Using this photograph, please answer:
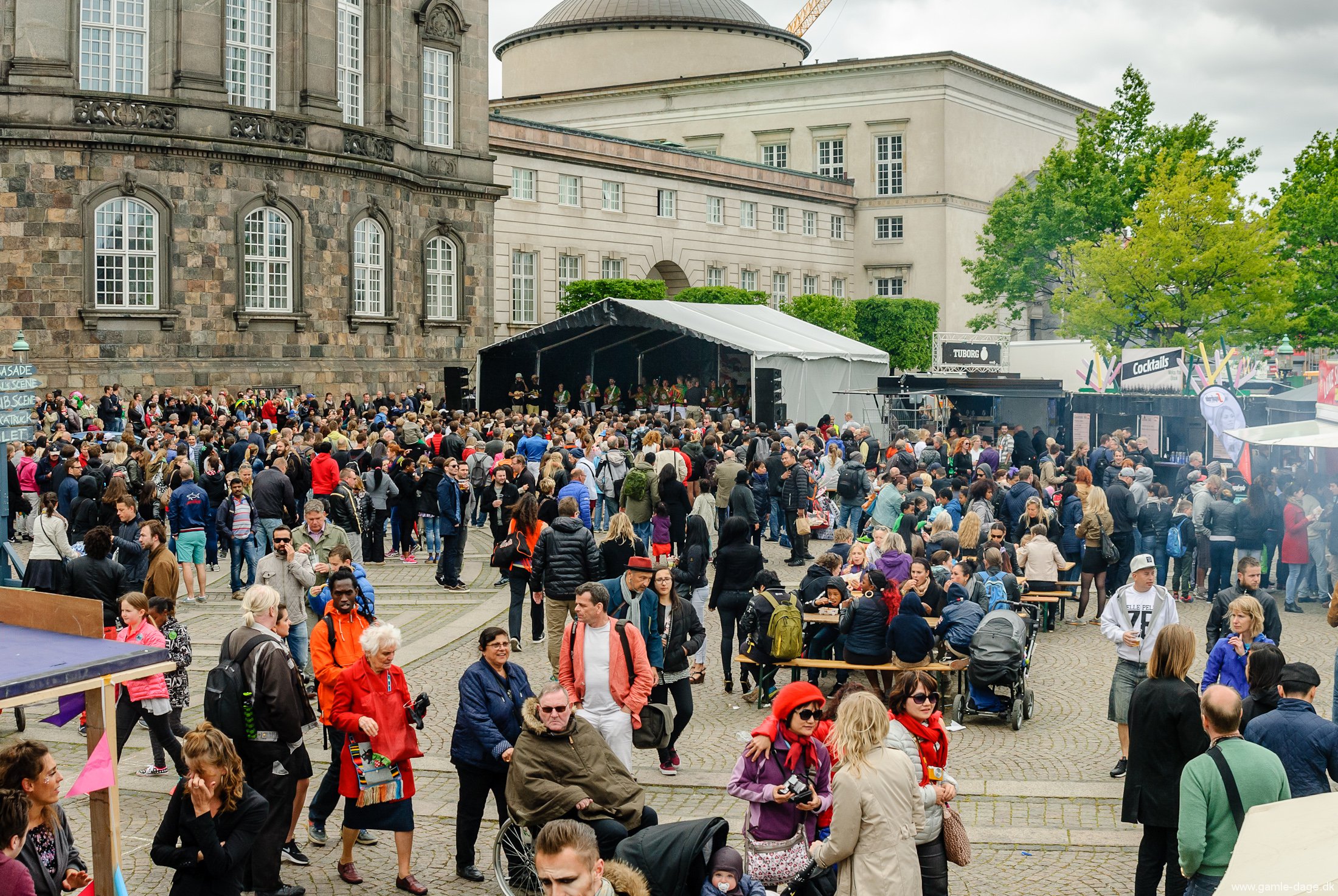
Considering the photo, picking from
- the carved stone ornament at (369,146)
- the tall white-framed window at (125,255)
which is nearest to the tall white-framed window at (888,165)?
the carved stone ornament at (369,146)

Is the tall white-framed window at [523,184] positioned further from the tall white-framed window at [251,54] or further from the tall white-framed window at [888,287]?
the tall white-framed window at [888,287]

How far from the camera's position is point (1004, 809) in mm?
10180

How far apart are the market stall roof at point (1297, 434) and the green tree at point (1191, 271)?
23144 millimetres

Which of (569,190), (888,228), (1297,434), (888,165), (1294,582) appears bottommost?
(1294,582)

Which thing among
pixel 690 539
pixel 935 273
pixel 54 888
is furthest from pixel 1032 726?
pixel 935 273

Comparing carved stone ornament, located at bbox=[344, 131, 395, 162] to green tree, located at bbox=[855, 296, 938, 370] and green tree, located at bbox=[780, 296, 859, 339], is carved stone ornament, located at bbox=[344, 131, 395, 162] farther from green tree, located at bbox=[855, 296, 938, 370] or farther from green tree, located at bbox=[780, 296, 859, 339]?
green tree, located at bbox=[855, 296, 938, 370]

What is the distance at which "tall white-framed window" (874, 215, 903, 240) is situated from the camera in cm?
7003

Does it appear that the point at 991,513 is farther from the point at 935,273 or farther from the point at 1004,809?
the point at 935,273

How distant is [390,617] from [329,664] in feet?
26.1

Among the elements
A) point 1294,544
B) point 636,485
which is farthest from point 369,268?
point 1294,544

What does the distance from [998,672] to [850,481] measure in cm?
976

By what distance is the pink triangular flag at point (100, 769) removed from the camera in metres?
6.11

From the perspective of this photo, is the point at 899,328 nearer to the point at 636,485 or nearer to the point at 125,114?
the point at 125,114

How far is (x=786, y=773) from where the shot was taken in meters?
7.32
